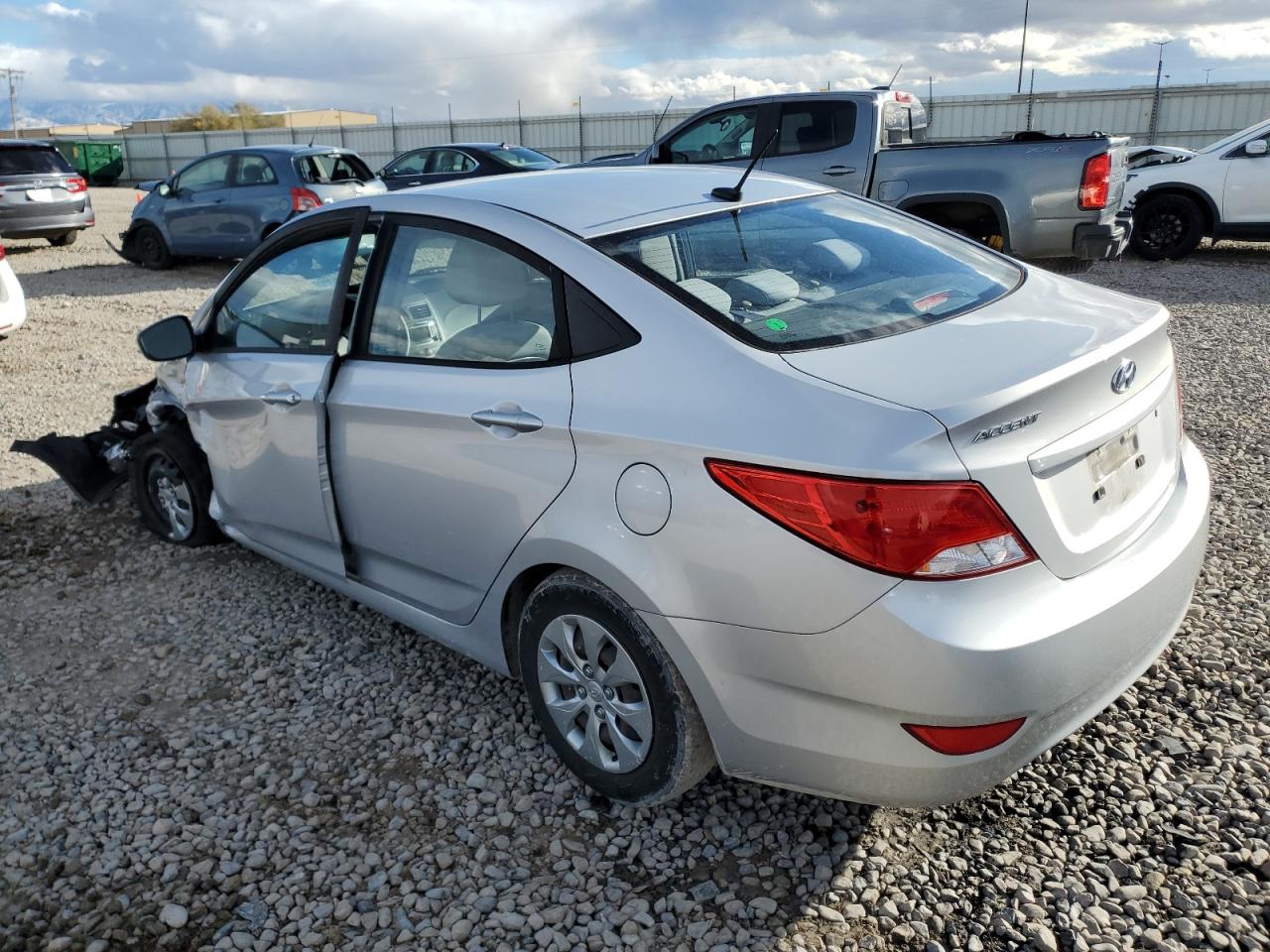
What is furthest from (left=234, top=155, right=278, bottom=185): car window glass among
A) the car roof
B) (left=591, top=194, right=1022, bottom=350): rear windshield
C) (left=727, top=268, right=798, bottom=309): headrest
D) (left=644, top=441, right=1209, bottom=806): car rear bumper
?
(left=644, top=441, right=1209, bottom=806): car rear bumper

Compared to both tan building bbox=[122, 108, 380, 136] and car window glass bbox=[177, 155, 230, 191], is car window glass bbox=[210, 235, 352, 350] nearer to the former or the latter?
car window glass bbox=[177, 155, 230, 191]

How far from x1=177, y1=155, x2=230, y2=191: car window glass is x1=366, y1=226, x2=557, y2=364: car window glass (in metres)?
11.1

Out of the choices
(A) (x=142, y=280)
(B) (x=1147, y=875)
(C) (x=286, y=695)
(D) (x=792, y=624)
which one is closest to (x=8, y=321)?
(A) (x=142, y=280)

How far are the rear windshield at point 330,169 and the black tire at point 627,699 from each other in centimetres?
1130

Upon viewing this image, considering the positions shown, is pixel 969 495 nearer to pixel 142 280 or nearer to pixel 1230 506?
pixel 1230 506

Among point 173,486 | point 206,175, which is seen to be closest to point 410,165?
point 206,175

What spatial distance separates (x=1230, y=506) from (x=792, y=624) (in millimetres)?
3434

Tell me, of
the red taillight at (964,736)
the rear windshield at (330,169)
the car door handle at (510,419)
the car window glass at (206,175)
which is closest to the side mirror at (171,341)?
the car door handle at (510,419)

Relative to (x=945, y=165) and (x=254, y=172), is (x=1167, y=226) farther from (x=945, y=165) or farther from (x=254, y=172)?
(x=254, y=172)

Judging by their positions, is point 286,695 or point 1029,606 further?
point 286,695

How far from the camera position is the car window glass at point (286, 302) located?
11.6 feet

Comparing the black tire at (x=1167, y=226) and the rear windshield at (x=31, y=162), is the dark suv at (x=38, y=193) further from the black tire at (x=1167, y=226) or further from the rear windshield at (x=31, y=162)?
the black tire at (x=1167, y=226)

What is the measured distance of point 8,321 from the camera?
26.8 ft

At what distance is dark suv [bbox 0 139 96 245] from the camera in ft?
48.0
